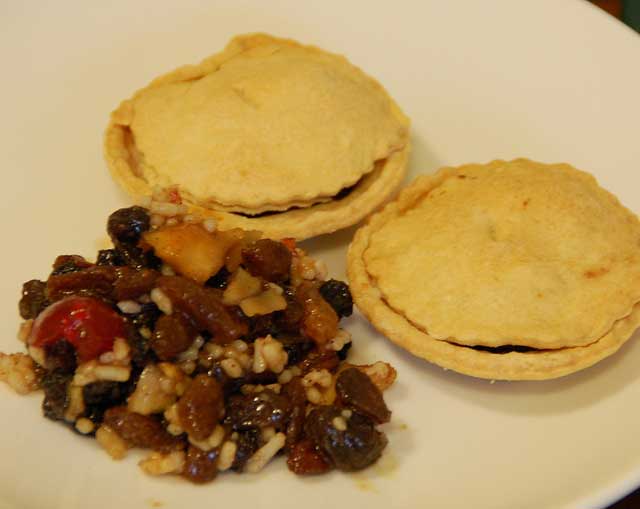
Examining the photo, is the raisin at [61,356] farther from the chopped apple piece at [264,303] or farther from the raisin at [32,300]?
the chopped apple piece at [264,303]

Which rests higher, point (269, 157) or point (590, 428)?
point (269, 157)

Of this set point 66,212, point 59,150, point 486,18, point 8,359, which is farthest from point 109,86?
point 486,18

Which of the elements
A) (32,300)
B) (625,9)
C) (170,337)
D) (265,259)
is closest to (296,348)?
(265,259)

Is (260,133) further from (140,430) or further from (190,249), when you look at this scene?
(140,430)

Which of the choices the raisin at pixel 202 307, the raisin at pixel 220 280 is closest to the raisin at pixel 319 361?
the raisin at pixel 202 307

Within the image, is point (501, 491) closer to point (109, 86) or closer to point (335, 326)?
point (335, 326)
